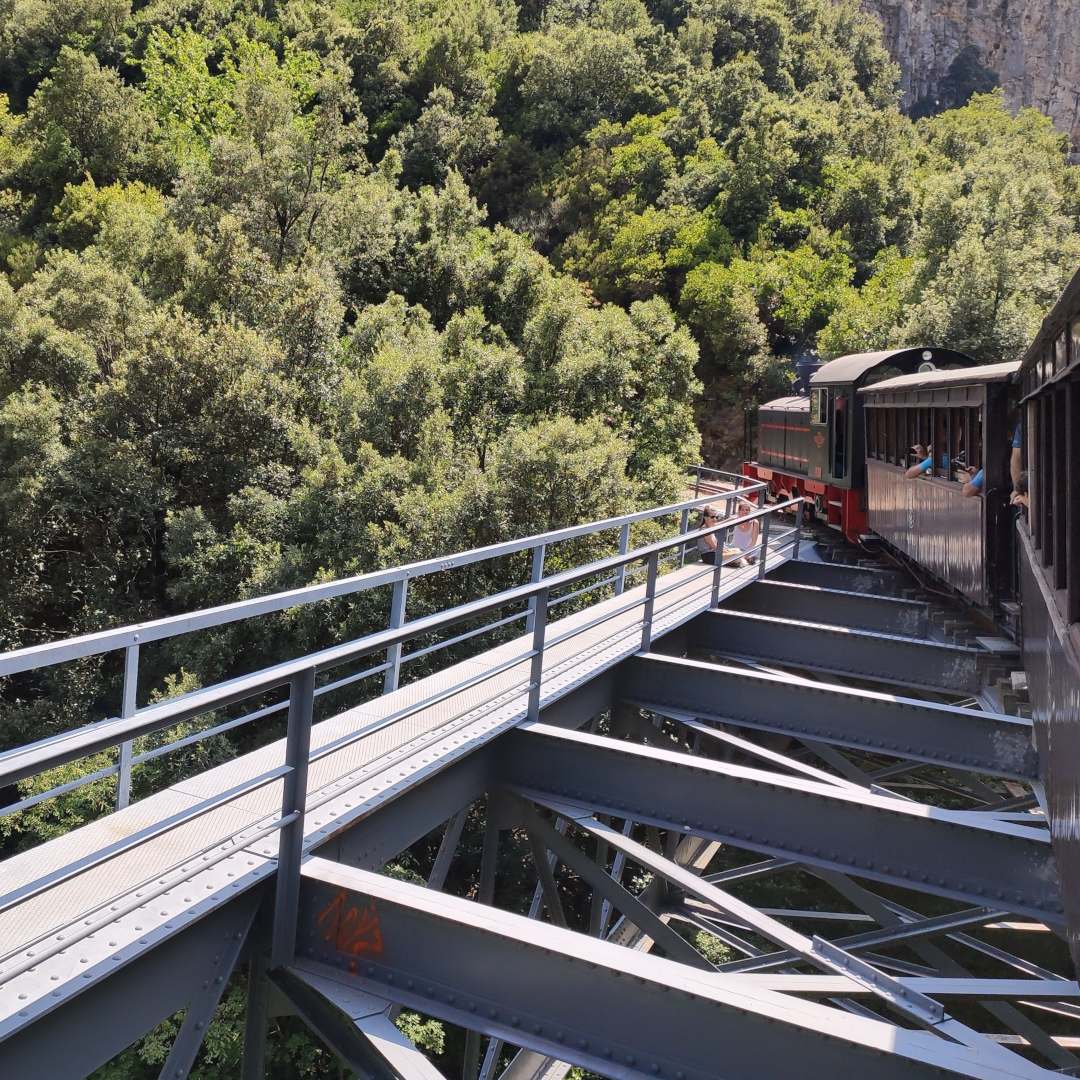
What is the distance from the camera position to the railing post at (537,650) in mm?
5797

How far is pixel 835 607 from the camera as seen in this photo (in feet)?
37.2

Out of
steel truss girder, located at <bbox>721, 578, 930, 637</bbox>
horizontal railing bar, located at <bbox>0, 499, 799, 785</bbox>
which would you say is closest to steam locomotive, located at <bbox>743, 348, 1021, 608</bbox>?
steel truss girder, located at <bbox>721, 578, 930, 637</bbox>

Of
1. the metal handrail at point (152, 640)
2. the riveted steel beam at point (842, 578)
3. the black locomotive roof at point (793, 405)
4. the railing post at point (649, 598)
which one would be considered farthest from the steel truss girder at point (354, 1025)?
the black locomotive roof at point (793, 405)

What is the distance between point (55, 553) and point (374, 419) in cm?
914

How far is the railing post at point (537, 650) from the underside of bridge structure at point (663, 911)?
0.37 feet

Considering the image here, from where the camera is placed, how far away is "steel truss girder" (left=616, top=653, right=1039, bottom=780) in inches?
273

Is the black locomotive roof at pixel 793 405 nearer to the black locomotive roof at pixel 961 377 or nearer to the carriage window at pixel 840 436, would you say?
the carriage window at pixel 840 436

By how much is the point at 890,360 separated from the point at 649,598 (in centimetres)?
981

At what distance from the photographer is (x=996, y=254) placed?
31.2 m

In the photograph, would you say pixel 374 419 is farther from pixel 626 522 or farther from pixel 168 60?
pixel 168 60

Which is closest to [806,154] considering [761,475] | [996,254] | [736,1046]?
[996,254]

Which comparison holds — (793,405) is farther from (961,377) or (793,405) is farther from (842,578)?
(961,377)

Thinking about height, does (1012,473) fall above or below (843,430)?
below

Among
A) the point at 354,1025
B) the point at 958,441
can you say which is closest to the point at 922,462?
the point at 958,441
